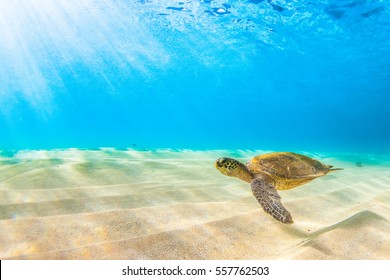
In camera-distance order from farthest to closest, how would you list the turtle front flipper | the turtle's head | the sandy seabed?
the turtle's head, the turtle front flipper, the sandy seabed

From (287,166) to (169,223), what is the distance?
6.33 feet

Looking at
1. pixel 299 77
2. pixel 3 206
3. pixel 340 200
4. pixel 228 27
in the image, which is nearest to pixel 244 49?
pixel 228 27

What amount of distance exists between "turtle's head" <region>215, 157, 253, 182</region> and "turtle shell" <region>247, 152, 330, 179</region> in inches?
7.0

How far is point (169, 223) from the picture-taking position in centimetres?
295

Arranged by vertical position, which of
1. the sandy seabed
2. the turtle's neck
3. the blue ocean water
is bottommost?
the sandy seabed

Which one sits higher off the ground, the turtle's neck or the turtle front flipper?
the turtle's neck

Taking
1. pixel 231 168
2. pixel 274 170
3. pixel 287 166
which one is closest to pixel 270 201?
pixel 231 168

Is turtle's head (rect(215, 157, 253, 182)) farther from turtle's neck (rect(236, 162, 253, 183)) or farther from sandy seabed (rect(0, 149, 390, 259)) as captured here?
sandy seabed (rect(0, 149, 390, 259))

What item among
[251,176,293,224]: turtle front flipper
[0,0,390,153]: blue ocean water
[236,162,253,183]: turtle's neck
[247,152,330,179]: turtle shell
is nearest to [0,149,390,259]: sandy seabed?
[251,176,293,224]: turtle front flipper

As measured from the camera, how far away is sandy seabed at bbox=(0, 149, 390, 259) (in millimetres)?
2305

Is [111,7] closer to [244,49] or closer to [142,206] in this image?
[244,49]

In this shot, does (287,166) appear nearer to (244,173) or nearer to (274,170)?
(274,170)
